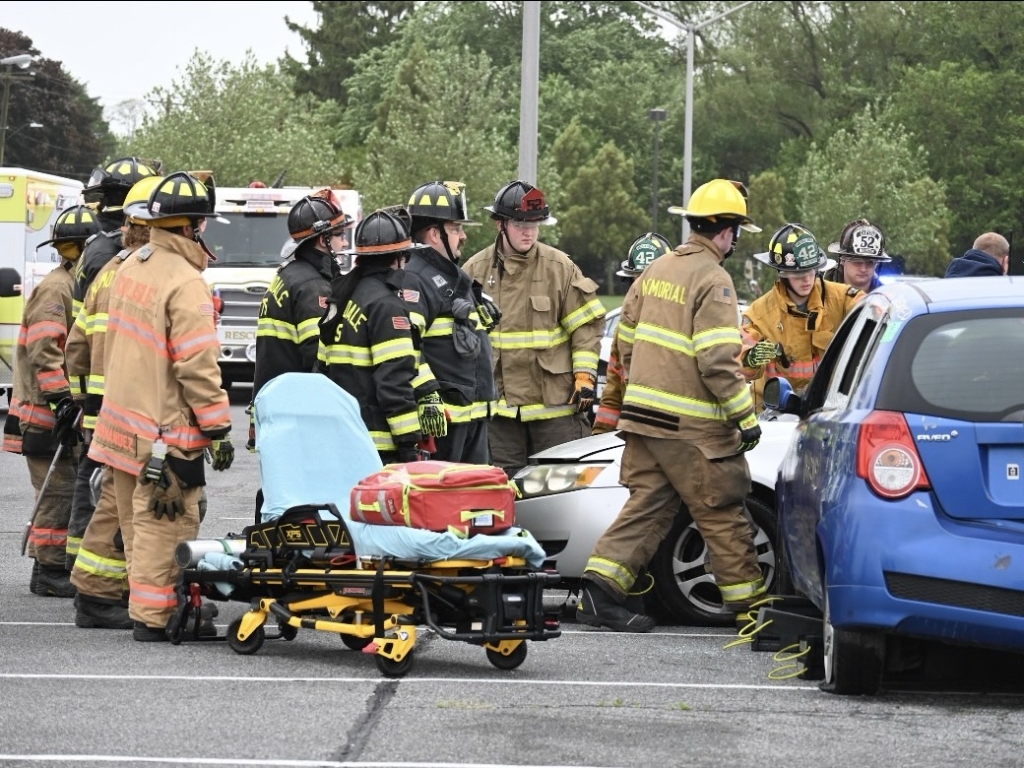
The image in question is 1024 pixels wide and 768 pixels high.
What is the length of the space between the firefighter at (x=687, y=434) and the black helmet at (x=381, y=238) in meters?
1.13

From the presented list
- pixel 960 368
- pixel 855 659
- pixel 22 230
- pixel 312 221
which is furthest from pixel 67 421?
pixel 22 230

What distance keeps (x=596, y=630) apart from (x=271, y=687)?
209 centimetres

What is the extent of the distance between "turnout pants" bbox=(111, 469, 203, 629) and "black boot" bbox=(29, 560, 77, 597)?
1602 mm

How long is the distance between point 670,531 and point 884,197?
55305mm

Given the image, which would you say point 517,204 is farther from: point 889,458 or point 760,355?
point 889,458

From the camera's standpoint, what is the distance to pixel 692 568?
9008mm

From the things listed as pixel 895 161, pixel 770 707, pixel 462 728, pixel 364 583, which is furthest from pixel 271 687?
pixel 895 161

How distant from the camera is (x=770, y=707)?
6844 mm

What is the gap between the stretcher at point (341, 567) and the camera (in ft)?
24.2

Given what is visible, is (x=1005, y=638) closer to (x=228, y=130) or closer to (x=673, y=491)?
(x=673, y=491)

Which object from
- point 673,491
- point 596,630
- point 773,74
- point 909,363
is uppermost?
point 773,74

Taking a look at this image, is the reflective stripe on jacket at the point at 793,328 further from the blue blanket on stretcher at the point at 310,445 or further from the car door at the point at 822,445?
the blue blanket on stretcher at the point at 310,445

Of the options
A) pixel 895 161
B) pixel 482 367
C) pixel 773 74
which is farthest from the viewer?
pixel 773 74

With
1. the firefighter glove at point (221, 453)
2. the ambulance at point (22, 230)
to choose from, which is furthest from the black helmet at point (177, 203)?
the ambulance at point (22, 230)
